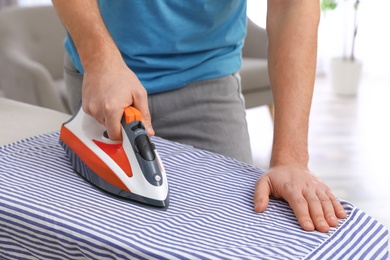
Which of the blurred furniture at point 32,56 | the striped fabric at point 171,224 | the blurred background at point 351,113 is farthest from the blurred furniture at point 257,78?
the striped fabric at point 171,224

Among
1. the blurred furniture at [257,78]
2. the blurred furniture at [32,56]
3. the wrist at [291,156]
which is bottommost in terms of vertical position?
the blurred furniture at [257,78]

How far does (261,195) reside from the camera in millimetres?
1278

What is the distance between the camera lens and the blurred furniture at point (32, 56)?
3.38 metres

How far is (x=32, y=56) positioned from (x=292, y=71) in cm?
256

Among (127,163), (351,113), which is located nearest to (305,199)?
(127,163)

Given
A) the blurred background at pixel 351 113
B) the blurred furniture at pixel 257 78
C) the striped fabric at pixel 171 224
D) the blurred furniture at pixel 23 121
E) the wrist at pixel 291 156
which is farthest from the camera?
the blurred furniture at pixel 257 78

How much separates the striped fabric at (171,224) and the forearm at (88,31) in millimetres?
216

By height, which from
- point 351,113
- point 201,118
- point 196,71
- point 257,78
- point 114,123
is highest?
point 114,123

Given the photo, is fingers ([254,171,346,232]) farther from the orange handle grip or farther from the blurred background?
the blurred background

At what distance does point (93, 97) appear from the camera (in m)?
1.36

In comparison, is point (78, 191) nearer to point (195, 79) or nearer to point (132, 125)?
point (132, 125)

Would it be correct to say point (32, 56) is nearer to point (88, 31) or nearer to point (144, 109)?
point (88, 31)

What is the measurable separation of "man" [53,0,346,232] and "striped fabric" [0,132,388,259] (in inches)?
2.8

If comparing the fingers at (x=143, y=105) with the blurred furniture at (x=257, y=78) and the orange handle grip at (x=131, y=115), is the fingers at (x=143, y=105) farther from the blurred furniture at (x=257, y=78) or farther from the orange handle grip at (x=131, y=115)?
the blurred furniture at (x=257, y=78)
